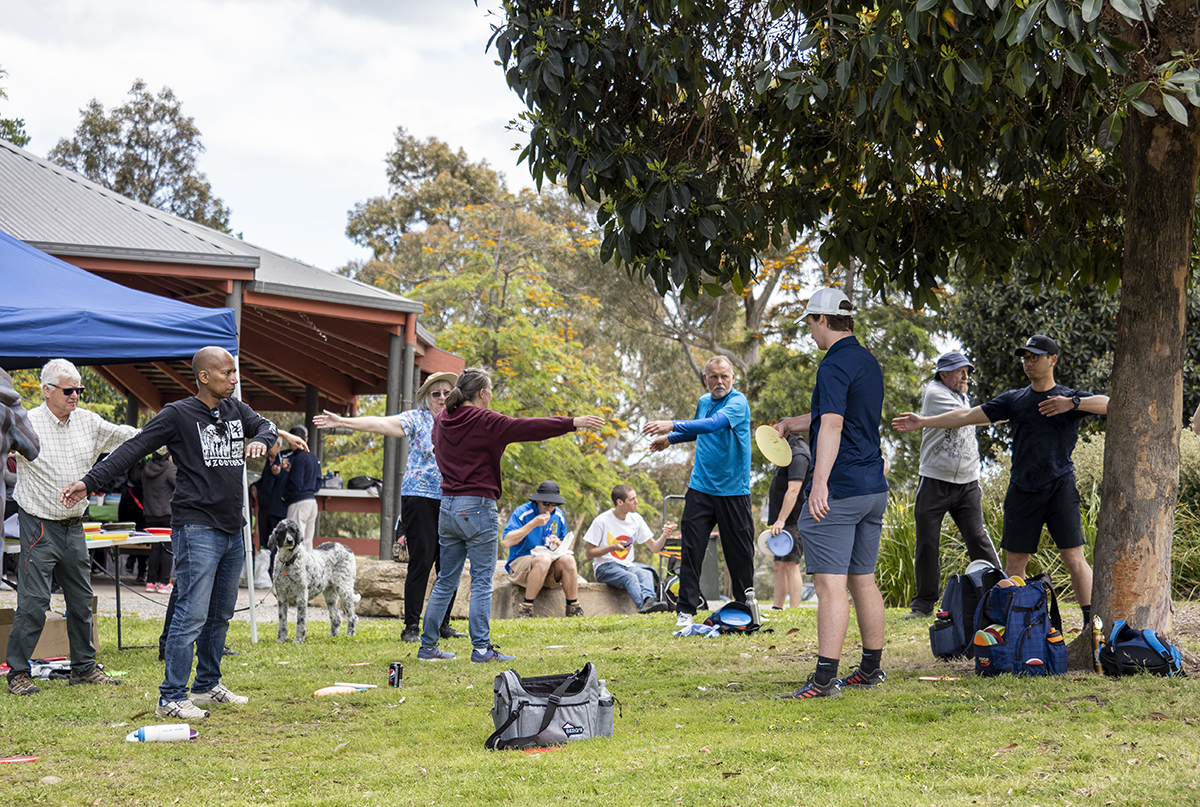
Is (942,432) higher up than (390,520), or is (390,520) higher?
(942,432)

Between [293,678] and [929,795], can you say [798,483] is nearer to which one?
[293,678]

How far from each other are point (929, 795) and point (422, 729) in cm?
233

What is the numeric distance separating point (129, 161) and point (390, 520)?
24.2m

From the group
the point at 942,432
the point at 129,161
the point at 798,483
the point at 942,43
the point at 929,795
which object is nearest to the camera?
the point at 929,795

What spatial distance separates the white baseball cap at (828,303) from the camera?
5277mm

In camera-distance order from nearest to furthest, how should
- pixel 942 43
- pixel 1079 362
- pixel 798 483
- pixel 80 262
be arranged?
pixel 942 43 → pixel 798 483 → pixel 80 262 → pixel 1079 362

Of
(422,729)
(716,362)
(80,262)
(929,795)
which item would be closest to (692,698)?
(422,729)

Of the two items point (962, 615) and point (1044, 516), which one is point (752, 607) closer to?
point (962, 615)

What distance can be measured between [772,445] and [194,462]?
3.26 meters

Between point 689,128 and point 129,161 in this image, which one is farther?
point 129,161

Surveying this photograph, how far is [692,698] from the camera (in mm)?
5348

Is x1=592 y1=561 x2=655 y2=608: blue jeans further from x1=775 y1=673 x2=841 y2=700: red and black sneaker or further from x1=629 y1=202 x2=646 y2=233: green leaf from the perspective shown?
x1=629 y1=202 x2=646 y2=233: green leaf

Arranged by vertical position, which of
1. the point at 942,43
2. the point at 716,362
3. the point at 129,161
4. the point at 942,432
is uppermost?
the point at 129,161

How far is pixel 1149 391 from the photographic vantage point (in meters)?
5.37
